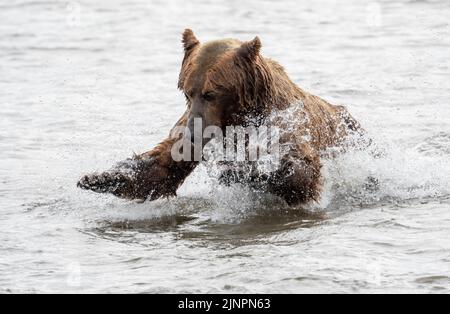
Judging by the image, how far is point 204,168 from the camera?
29.0ft

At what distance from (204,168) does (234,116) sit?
1366 mm

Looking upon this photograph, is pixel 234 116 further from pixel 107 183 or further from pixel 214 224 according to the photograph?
pixel 107 183

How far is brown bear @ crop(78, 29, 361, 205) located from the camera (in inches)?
287

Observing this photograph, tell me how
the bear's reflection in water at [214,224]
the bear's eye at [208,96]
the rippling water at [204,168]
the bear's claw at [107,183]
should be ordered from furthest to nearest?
the bear's claw at [107,183] → the bear's reflection in water at [214,224] → the bear's eye at [208,96] → the rippling water at [204,168]

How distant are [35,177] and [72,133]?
193 cm

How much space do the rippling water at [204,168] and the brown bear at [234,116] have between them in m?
0.29

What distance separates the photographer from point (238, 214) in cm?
802

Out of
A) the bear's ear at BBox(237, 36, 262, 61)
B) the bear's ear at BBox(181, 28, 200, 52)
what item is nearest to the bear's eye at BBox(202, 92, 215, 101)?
the bear's ear at BBox(237, 36, 262, 61)

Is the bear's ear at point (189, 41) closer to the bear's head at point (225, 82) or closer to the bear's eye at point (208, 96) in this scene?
the bear's head at point (225, 82)

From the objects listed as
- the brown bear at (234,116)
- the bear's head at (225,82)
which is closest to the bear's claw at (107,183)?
the brown bear at (234,116)

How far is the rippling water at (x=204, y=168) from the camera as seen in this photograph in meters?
6.51

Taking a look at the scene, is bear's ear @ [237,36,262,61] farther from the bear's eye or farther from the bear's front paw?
the bear's front paw

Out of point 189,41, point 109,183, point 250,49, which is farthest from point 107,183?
point 250,49

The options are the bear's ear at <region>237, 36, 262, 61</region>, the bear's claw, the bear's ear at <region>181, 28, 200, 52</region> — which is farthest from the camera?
the bear's claw
